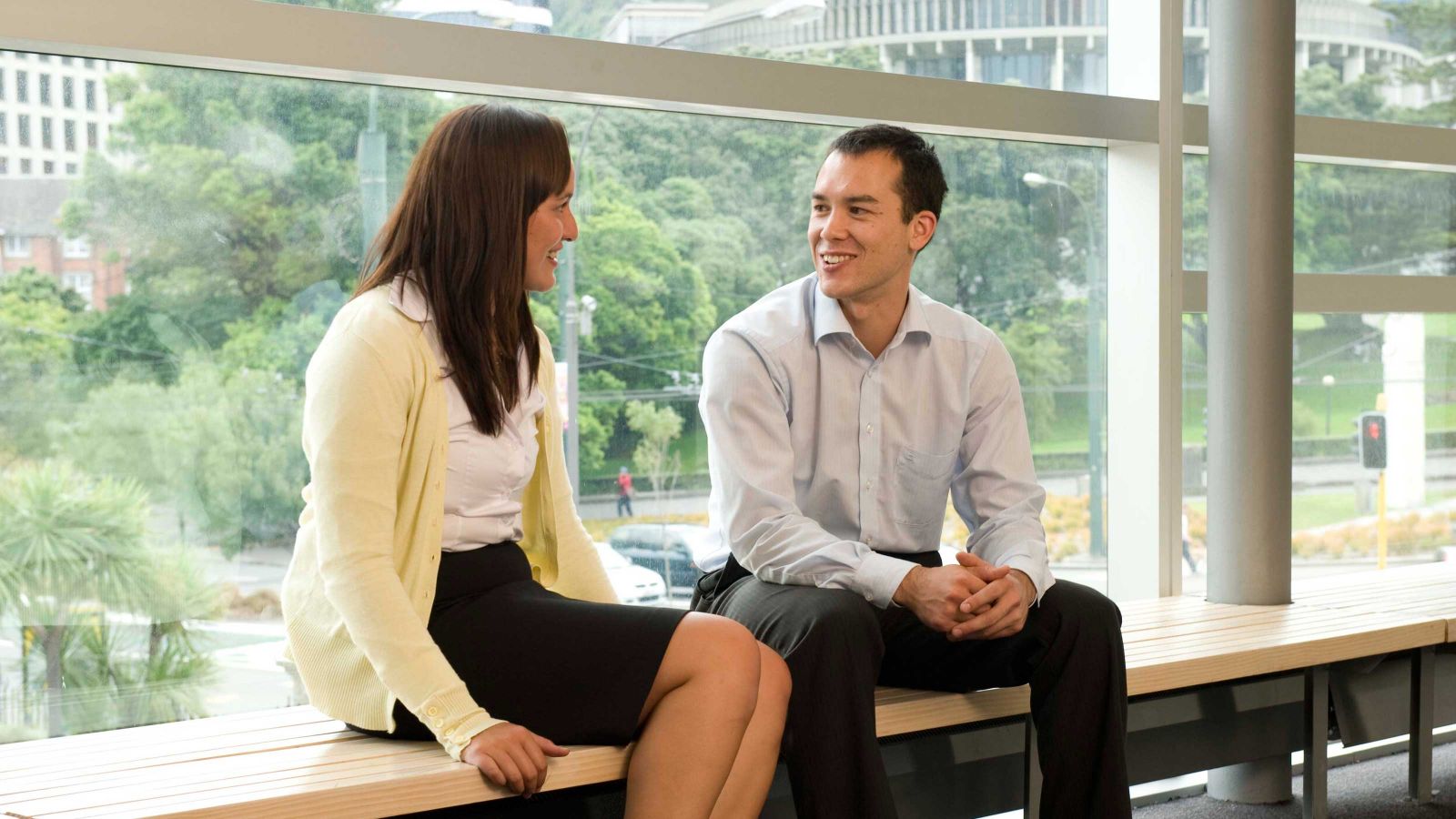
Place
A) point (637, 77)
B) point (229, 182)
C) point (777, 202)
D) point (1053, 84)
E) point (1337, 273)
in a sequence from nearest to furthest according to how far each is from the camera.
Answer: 1. point (229, 182)
2. point (637, 77)
3. point (777, 202)
4. point (1053, 84)
5. point (1337, 273)

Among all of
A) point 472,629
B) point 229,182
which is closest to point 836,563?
point 472,629

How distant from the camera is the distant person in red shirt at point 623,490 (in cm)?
320

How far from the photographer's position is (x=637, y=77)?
3006mm

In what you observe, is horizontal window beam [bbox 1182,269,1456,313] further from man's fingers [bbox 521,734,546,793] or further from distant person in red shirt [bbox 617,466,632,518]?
man's fingers [bbox 521,734,546,793]

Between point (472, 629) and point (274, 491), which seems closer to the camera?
point (472, 629)

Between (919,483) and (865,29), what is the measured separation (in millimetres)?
1358

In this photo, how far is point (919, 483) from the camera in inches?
105

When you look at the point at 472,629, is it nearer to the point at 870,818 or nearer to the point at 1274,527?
the point at 870,818

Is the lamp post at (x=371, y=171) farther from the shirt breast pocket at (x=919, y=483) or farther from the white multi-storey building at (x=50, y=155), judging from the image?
the shirt breast pocket at (x=919, y=483)

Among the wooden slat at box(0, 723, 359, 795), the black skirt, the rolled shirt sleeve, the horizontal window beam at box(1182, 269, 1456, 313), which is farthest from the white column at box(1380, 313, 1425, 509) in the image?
the wooden slat at box(0, 723, 359, 795)

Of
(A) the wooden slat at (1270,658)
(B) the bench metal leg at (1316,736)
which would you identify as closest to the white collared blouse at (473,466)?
(A) the wooden slat at (1270,658)

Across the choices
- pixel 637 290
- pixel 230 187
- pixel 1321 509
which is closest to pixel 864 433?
pixel 637 290

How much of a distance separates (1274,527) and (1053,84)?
1263 mm

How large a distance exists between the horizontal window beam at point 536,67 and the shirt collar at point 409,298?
0.77 meters
